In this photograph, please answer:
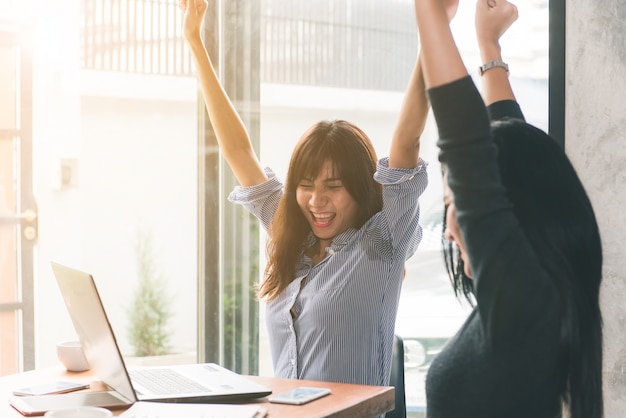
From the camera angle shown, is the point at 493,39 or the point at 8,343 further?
the point at 8,343

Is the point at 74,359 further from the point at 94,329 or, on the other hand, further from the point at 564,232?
the point at 564,232

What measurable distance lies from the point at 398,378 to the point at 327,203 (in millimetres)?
544

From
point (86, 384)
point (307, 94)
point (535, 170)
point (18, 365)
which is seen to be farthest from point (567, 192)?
point (18, 365)

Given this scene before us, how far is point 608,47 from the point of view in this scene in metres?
2.37

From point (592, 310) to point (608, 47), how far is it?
4.58 ft

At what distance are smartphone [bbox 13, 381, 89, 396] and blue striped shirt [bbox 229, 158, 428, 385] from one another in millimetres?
540

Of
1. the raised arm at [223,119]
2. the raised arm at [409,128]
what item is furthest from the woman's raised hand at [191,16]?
the raised arm at [409,128]

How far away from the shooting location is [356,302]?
2.13 meters

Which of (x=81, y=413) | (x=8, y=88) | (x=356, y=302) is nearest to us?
(x=81, y=413)

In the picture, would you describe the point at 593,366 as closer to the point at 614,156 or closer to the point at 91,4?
the point at 614,156

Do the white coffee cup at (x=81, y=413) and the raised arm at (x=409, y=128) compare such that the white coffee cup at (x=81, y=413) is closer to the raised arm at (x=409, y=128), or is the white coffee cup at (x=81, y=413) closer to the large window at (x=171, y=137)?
the raised arm at (x=409, y=128)

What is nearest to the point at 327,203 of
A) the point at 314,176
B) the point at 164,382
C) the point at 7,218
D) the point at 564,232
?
the point at 314,176

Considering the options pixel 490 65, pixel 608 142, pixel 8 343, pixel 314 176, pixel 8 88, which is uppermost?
pixel 8 88

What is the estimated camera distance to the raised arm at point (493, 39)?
1.59 metres
